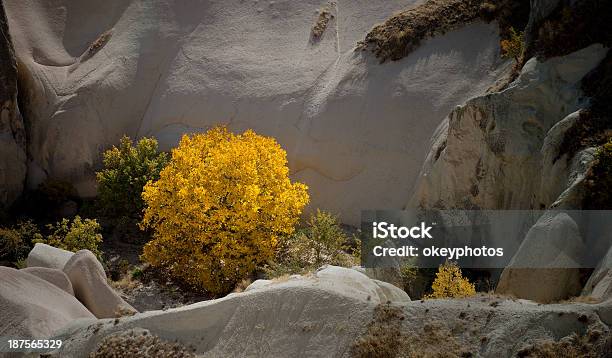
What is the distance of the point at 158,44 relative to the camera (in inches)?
1186

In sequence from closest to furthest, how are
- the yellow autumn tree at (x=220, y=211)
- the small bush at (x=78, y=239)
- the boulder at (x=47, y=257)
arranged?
the boulder at (x=47, y=257) → the yellow autumn tree at (x=220, y=211) → the small bush at (x=78, y=239)

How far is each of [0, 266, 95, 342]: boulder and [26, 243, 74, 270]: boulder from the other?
8.99 feet

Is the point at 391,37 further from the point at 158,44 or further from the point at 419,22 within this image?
the point at 158,44

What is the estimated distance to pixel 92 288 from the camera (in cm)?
1866

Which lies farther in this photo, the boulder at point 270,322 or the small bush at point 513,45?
the small bush at point 513,45

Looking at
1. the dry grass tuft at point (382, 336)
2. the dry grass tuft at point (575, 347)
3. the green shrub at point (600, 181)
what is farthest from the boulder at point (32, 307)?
the green shrub at point (600, 181)

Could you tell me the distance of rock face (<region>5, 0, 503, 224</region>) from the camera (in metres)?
25.9

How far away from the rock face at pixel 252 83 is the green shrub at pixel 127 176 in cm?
213

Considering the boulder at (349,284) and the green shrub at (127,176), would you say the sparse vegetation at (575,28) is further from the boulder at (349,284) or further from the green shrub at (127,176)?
the green shrub at (127,176)

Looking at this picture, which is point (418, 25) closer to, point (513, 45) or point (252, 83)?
point (513, 45)

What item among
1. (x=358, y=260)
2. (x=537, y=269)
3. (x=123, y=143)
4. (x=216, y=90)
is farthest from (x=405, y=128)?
(x=537, y=269)

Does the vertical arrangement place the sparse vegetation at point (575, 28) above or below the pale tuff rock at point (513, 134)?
above

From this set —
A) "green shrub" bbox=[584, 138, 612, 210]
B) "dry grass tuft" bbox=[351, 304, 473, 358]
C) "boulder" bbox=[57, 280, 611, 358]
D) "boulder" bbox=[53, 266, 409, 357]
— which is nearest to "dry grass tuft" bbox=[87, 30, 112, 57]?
"boulder" bbox=[57, 280, 611, 358]

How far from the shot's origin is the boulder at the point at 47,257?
20.3 meters
